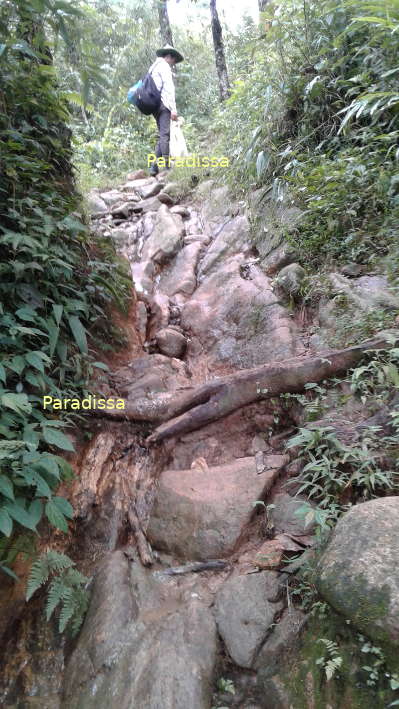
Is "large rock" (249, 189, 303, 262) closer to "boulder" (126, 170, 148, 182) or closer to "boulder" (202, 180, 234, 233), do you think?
"boulder" (202, 180, 234, 233)

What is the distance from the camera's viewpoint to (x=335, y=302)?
4105 millimetres

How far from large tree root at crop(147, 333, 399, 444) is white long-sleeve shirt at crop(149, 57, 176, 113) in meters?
7.54

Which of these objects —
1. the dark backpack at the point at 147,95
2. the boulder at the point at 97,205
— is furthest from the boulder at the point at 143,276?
the dark backpack at the point at 147,95

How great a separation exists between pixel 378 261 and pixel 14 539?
153 inches

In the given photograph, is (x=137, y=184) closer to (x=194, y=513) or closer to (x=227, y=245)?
(x=227, y=245)

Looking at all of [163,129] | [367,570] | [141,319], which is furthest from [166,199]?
[367,570]

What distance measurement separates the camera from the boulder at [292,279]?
4641 mm

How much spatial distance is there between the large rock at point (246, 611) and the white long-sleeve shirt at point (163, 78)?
9221 mm

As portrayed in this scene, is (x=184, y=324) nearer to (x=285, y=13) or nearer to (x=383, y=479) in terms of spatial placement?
(x=383, y=479)

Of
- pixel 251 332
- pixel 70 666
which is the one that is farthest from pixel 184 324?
pixel 70 666

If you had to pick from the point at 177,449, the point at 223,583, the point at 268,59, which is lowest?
the point at 223,583

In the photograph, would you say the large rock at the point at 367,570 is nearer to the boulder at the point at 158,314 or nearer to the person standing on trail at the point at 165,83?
the boulder at the point at 158,314

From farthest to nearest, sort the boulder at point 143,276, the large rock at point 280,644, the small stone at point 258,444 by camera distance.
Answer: the boulder at point 143,276, the small stone at point 258,444, the large rock at point 280,644

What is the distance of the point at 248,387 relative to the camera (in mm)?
3756
